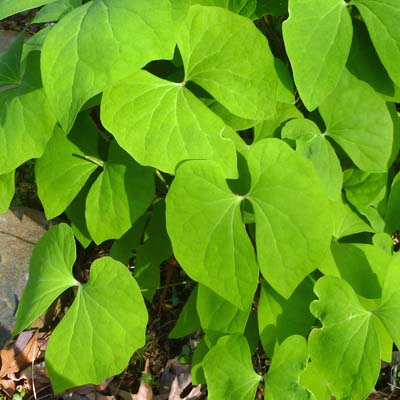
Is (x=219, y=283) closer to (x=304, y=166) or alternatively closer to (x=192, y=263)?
(x=192, y=263)

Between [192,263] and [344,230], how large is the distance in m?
0.57

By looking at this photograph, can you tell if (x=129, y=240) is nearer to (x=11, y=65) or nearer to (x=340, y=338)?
(x=11, y=65)

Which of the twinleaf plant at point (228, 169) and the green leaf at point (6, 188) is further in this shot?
the green leaf at point (6, 188)

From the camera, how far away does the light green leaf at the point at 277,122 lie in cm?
154

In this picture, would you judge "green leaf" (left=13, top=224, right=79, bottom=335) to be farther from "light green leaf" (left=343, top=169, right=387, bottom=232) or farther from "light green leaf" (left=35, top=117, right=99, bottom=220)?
"light green leaf" (left=343, top=169, right=387, bottom=232)

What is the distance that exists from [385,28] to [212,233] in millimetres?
669

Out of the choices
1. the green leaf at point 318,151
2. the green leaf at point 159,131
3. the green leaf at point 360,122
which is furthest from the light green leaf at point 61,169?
the green leaf at point 360,122

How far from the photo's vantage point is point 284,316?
4.80 ft

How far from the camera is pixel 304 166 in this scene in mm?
1241

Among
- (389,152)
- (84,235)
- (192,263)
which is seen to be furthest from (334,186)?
(84,235)

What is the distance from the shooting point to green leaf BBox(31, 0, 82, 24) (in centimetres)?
151

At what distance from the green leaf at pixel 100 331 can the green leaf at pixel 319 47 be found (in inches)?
26.8

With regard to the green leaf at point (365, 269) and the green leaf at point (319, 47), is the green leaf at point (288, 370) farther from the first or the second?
the green leaf at point (319, 47)

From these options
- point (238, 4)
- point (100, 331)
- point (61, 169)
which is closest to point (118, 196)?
point (61, 169)
